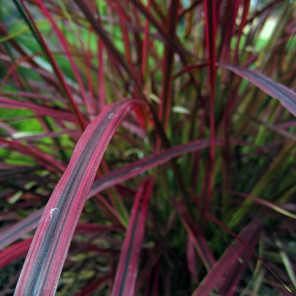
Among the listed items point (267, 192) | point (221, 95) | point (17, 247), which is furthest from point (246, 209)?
point (17, 247)

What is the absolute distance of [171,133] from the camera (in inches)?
25.2

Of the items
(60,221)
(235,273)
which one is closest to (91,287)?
(235,273)

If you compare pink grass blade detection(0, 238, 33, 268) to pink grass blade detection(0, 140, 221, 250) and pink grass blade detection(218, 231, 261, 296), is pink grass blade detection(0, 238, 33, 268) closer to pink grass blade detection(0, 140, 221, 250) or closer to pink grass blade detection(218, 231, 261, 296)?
pink grass blade detection(0, 140, 221, 250)

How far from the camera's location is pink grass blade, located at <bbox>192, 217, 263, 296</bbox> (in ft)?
1.30

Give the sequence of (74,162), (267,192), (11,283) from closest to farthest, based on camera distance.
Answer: (74,162), (11,283), (267,192)

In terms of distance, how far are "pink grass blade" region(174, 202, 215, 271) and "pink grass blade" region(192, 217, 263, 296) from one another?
27mm

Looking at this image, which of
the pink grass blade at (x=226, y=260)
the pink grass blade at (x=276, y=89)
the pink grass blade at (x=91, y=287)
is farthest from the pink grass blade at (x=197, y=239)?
the pink grass blade at (x=276, y=89)

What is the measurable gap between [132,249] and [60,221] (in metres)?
0.24

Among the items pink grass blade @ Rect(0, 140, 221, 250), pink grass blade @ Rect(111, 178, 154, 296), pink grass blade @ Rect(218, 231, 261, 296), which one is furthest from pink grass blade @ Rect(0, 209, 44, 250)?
pink grass blade @ Rect(218, 231, 261, 296)

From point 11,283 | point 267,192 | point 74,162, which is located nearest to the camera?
point 74,162

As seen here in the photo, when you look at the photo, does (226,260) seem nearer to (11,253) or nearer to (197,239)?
(197,239)

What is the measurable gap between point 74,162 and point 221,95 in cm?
40

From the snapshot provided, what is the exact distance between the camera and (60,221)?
0.76ft

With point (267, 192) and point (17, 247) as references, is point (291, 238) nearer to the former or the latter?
point (267, 192)
